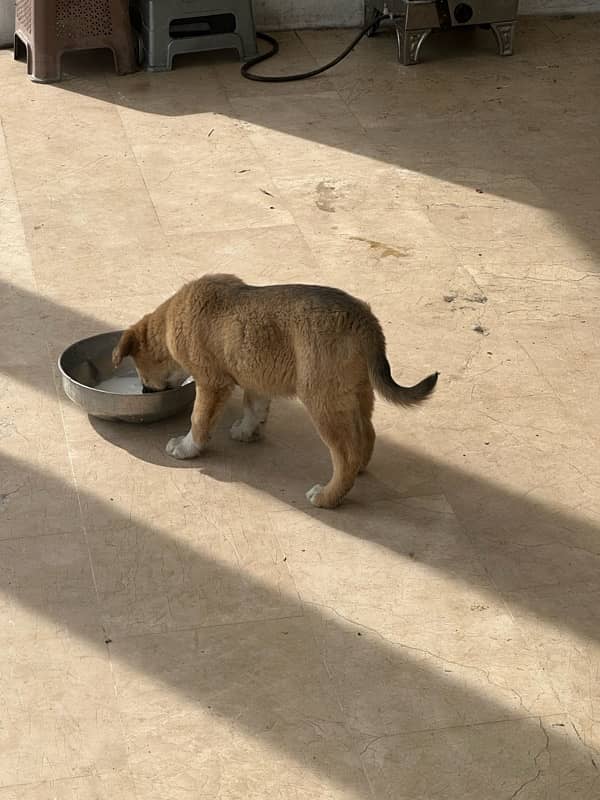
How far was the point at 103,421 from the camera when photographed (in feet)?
14.3

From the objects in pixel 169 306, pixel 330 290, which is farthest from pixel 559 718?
pixel 169 306

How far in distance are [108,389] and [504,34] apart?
3.89m

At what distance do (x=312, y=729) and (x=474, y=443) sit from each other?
1.38 meters

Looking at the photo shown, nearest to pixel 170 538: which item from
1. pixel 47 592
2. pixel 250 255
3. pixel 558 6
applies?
pixel 47 592

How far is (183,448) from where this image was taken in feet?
13.7

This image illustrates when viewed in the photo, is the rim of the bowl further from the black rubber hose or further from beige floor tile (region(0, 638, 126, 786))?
the black rubber hose

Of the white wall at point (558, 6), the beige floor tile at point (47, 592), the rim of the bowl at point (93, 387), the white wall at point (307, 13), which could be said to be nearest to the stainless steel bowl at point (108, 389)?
the rim of the bowl at point (93, 387)

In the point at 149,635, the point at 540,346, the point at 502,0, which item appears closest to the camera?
the point at 149,635

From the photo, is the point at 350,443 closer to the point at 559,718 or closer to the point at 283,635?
the point at 283,635

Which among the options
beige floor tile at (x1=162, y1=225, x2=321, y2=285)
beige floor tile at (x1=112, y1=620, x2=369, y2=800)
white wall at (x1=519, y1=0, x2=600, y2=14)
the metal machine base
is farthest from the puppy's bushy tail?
white wall at (x1=519, y1=0, x2=600, y2=14)

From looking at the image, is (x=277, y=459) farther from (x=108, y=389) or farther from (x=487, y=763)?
(x=487, y=763)

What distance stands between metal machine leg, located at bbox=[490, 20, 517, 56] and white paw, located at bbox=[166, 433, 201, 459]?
13.3ft

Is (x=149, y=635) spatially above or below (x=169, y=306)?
below

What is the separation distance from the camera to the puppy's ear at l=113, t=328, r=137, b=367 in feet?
13.8
